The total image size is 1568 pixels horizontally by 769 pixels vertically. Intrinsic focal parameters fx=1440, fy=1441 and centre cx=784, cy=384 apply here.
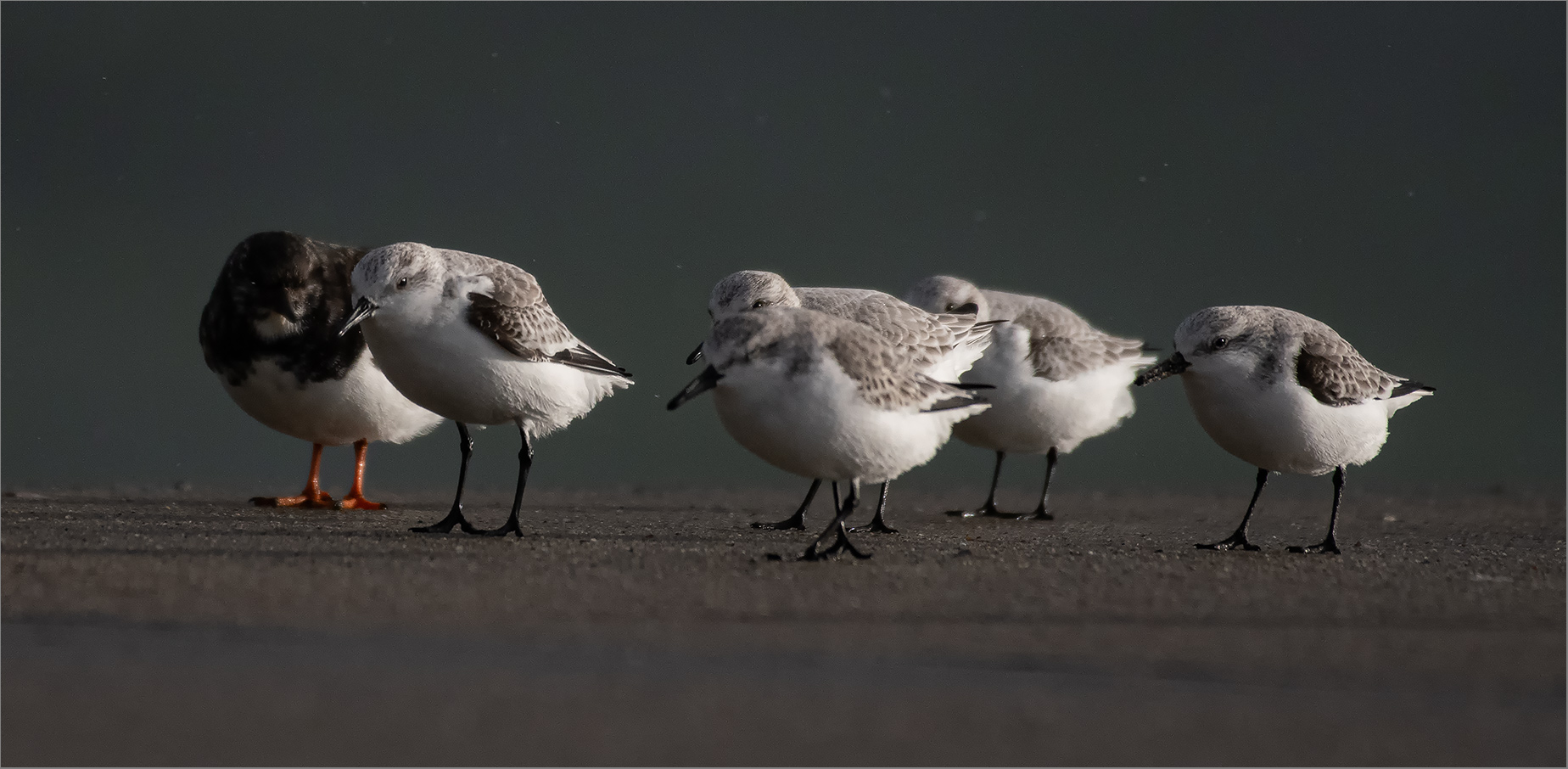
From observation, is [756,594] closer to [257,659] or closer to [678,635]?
[678,635]

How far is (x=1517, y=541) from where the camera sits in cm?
686

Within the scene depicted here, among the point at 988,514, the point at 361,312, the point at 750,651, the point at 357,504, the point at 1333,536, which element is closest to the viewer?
the point at 750,651

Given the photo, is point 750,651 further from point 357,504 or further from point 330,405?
point 357,504

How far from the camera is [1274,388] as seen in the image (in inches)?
235

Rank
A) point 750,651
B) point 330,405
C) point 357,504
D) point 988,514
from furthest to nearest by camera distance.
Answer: point 988,514, point 357,504, point 330,405, point 750,651

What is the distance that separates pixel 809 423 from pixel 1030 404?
114 inches

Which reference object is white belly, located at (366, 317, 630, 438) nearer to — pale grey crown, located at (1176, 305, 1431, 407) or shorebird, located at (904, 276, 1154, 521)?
shorebird, located at (904, 276, 1154, 521)

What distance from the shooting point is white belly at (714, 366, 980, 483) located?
203 inches

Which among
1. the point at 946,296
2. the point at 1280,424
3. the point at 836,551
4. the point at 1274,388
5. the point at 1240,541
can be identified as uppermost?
the point at 946,296

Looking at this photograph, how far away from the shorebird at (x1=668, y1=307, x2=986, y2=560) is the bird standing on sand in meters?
2.38

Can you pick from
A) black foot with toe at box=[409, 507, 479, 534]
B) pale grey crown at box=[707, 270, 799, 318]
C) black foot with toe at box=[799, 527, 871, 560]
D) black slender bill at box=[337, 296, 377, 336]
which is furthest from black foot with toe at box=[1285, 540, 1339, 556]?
black slender bill at box=[337, 296, 377, 336]

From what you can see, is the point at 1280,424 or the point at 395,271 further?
the point at 1280,424

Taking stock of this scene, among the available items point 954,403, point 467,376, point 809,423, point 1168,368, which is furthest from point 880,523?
point 467,376

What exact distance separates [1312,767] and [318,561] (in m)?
3.61
